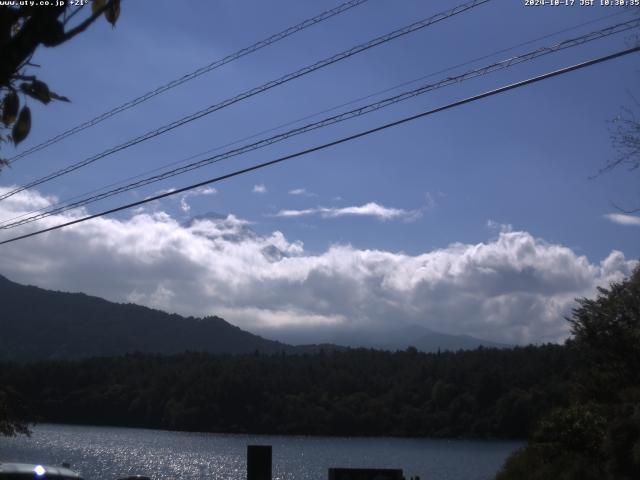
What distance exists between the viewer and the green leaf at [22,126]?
12.3 feet

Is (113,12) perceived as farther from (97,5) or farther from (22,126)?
(22,126)

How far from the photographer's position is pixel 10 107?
373cm

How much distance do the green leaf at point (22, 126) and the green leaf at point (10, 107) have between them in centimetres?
4

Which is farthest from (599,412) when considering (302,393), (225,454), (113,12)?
(302,393)

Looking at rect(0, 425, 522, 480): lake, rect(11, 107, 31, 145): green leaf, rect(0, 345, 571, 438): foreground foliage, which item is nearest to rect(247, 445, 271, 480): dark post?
rect(11, 107, 31, 145): green leaf

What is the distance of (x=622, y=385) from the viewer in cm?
2386

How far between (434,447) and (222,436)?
1192 inches

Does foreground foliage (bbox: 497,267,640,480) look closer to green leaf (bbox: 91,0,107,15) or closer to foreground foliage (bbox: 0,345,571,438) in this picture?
green leaf (bbox: 91,0,107,15)

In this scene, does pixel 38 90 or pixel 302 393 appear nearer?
pixel 38 90

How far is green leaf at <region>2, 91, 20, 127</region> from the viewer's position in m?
3.71

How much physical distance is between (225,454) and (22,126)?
69709mm

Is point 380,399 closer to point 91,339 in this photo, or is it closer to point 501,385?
point 501,385

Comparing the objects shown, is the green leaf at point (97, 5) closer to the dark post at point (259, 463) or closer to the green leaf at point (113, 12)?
the green leaf at point (113, 12)

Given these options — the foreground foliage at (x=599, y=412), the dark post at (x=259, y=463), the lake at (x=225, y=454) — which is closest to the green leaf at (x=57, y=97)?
the dark post at (x=259, y=463)
